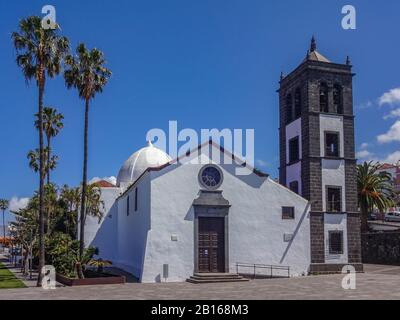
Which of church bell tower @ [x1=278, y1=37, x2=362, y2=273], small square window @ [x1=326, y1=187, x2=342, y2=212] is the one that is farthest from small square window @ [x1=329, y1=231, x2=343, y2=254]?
small square window @ [x1=326, y1=187, x2=342, y2=212]

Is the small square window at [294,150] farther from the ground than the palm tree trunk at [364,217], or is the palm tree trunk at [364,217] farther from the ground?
the small square window at [294,150]

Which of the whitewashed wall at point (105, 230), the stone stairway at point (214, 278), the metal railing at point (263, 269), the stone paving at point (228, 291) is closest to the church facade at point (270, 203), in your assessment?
the metal railing at point (263, 269)

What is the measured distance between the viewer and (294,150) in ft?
119

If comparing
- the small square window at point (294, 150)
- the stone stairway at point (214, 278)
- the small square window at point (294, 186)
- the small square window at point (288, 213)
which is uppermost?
the small square window at point (294, 150)

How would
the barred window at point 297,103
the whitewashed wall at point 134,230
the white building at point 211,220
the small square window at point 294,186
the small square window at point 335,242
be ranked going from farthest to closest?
the barred window at point 297,103, the small square window at point 294,186, the small square window at point 335,242, the whitewashed wall at point 134,230, the white building at point 211,220

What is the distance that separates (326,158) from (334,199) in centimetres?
291

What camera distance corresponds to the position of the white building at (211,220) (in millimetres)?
29266

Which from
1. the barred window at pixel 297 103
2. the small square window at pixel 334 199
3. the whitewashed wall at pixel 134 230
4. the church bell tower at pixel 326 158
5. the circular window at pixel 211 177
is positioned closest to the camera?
the whitewashed wall at pixel 134 230

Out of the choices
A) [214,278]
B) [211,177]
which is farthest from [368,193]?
[214,278]

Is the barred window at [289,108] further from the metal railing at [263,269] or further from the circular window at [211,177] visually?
the metal railing at [263,269]

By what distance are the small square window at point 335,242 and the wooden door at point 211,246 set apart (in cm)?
787

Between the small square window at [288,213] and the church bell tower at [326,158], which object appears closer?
the small square window at [288,213]

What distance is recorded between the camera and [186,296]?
836 inches
